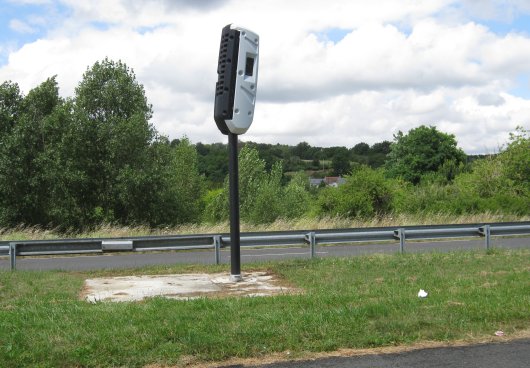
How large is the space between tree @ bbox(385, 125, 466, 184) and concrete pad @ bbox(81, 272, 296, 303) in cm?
5961

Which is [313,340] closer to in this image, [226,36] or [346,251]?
[226,36]

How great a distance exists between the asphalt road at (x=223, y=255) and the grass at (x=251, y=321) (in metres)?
5.48

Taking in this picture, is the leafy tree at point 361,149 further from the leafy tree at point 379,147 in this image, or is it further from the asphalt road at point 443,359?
the asphalt road at point 443,359

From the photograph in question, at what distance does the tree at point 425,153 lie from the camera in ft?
221

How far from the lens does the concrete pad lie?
28.1 feet

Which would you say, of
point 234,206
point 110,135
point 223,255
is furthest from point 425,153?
point 234,206

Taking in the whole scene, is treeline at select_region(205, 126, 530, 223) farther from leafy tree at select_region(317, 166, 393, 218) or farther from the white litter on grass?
the white litter on grass

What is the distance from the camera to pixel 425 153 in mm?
67812

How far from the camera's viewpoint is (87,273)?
11.2 metres

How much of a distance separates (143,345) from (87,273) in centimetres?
604

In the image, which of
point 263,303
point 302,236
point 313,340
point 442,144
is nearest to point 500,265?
point 302,236

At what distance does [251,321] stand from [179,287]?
3158mm

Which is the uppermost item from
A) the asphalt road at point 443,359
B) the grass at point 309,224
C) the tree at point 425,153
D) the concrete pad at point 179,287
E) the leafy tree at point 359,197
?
the tree at point 425,153

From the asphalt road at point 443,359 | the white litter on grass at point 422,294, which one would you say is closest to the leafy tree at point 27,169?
the white litter on grass at point 422,294
